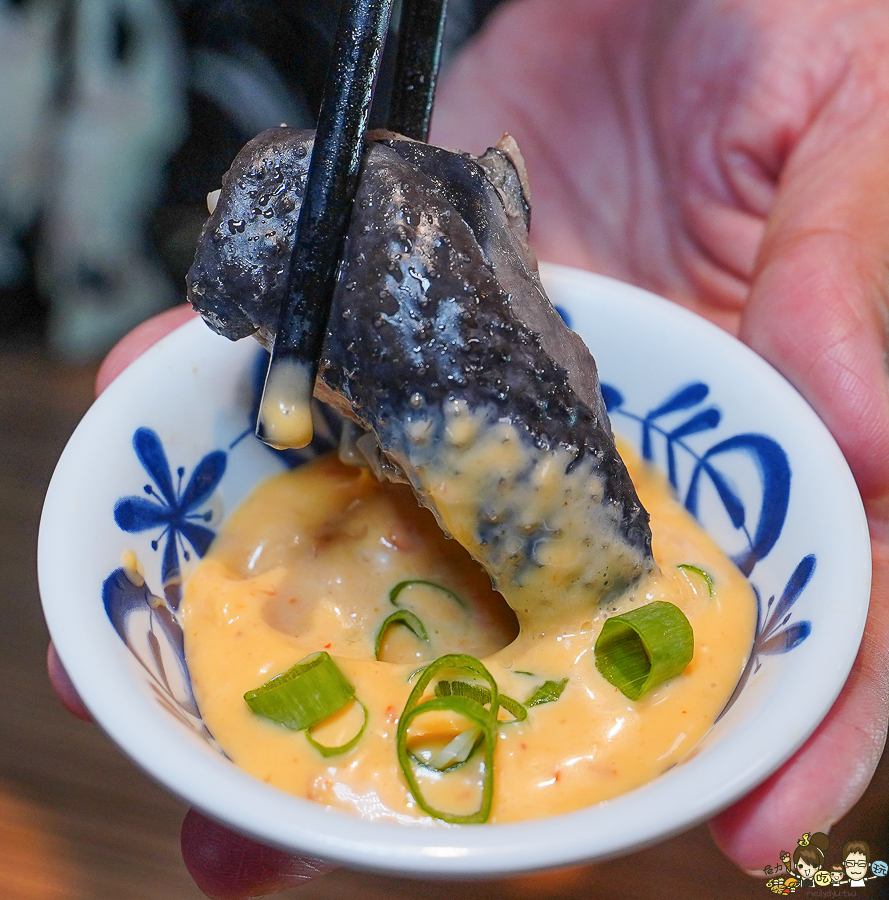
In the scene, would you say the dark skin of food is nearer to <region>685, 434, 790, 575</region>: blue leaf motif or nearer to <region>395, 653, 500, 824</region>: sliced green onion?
<region>395, 653, 500, 824</region>: sliced green onion

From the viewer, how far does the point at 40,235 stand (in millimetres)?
3453

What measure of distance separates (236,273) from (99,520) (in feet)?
1.63

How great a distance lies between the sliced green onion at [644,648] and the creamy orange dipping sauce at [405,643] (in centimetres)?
2

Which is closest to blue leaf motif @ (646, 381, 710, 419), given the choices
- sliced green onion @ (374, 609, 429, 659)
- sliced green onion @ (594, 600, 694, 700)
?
sliced green onion @ (594, 600, 694, 700)

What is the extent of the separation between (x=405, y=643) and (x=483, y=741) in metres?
0.37

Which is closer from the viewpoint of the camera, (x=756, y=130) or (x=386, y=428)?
(x=386, y=428)

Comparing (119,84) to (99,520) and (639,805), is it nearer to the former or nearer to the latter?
(99,520)

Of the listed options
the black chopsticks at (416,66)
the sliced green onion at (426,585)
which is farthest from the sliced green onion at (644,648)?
the black chopsticks at (416,66)

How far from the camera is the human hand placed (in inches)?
68.9

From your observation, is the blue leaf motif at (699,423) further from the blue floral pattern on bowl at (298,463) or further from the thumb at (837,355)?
the thumb at (837,355)

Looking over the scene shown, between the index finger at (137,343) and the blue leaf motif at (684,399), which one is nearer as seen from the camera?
the blue leaf motif at (684,399)

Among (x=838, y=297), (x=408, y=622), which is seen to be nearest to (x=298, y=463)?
(x=408, y=622)

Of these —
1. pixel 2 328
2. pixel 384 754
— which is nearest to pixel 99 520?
pixel 384 754

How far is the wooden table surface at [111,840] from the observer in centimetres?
185
